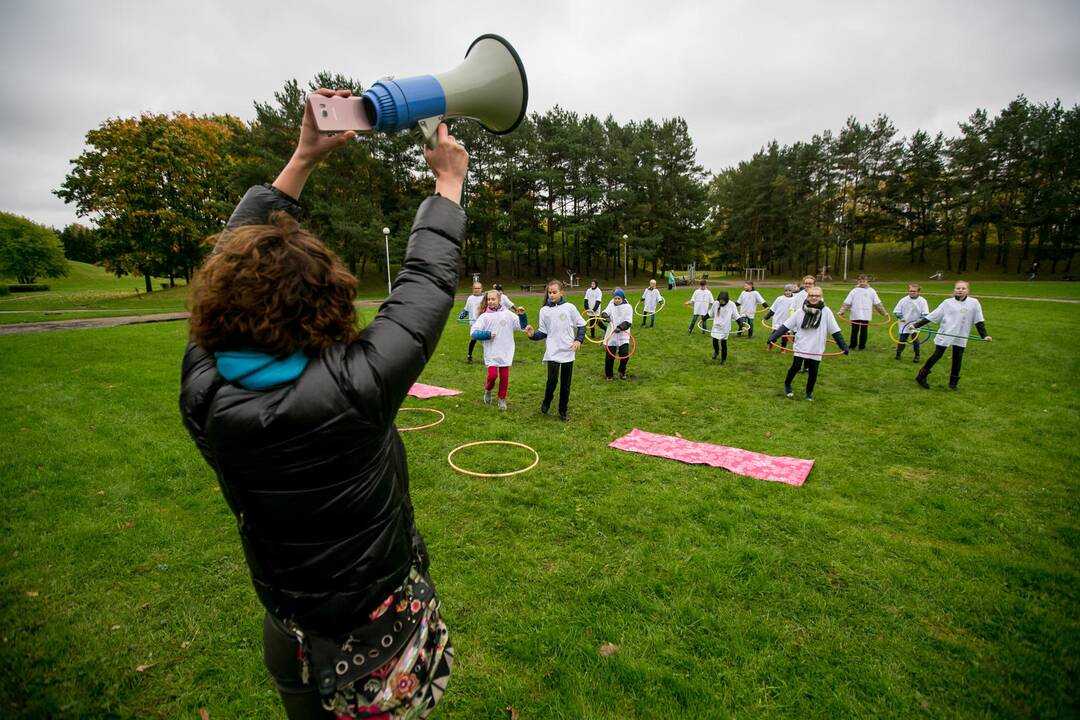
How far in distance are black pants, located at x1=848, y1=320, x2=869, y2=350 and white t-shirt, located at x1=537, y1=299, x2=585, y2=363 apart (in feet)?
33.1

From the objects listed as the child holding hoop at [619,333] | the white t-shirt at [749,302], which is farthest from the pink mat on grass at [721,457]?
the white t-shirt at [749,302]

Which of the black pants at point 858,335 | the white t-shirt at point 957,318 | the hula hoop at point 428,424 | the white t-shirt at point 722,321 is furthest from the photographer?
the black pants at point 858,335

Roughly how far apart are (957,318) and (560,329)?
8394mm

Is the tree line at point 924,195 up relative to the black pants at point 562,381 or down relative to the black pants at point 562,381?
up

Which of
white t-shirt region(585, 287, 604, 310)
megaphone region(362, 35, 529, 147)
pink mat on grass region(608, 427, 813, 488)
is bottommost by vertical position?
pink mat on grass region(608, 427, 813, 488)

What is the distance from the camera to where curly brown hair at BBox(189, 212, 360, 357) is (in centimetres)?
115

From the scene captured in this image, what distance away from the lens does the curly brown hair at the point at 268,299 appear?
3.77 ft

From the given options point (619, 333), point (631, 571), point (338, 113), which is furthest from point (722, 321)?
point (338, 113)

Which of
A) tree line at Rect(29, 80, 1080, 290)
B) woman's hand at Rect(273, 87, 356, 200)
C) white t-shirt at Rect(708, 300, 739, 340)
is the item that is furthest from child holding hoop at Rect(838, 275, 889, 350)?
tree line at Rect(29, 80, 1080, 290)

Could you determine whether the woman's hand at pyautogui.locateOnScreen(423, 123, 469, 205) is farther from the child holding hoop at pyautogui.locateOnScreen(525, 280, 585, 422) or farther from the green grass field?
the child holding hoop at pyautogui.locateOnScreen(525, 280, 585, 422)

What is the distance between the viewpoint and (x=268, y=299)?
1.16 meters

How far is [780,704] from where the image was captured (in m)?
2.86

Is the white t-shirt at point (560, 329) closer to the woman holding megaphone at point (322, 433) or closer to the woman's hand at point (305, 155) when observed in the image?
the woman's hand at point (305, 155)

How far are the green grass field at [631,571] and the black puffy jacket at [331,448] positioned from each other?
202 cm
